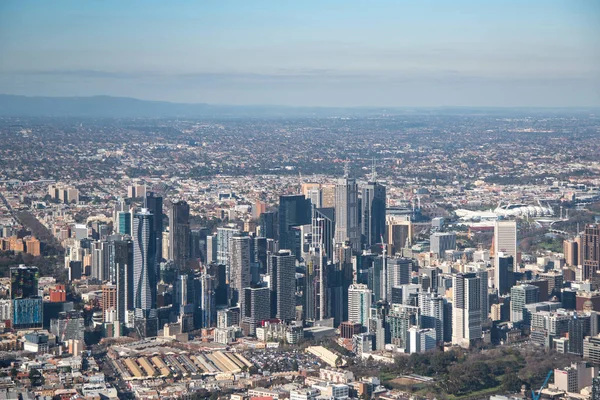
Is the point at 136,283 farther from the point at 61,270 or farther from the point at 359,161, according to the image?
the point at 359,161

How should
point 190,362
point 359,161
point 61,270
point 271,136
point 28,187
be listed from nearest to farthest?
point 190,362, point 61,270, point 28,187, point 359,161, point 271,136

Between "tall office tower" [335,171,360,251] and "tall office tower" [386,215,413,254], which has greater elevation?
"tall office tower" [335,171,360,251]

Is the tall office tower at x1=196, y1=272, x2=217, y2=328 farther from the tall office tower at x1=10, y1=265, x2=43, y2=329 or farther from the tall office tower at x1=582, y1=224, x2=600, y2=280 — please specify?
the tall office tower at x1=582, y1=224, x2=600, y2=280

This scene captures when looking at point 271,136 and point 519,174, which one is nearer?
point 519,174

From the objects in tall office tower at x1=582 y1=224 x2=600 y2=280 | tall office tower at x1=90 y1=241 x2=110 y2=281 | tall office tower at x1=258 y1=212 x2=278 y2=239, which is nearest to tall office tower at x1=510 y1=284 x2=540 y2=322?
tall office tower at x1=582 y1=224 x2=600 y2=280

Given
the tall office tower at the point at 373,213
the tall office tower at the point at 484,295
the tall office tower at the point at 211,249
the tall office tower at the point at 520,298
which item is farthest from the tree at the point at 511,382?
the tall office tower at the point at 373,213

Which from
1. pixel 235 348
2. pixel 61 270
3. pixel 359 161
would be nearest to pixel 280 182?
pixel 359 161
